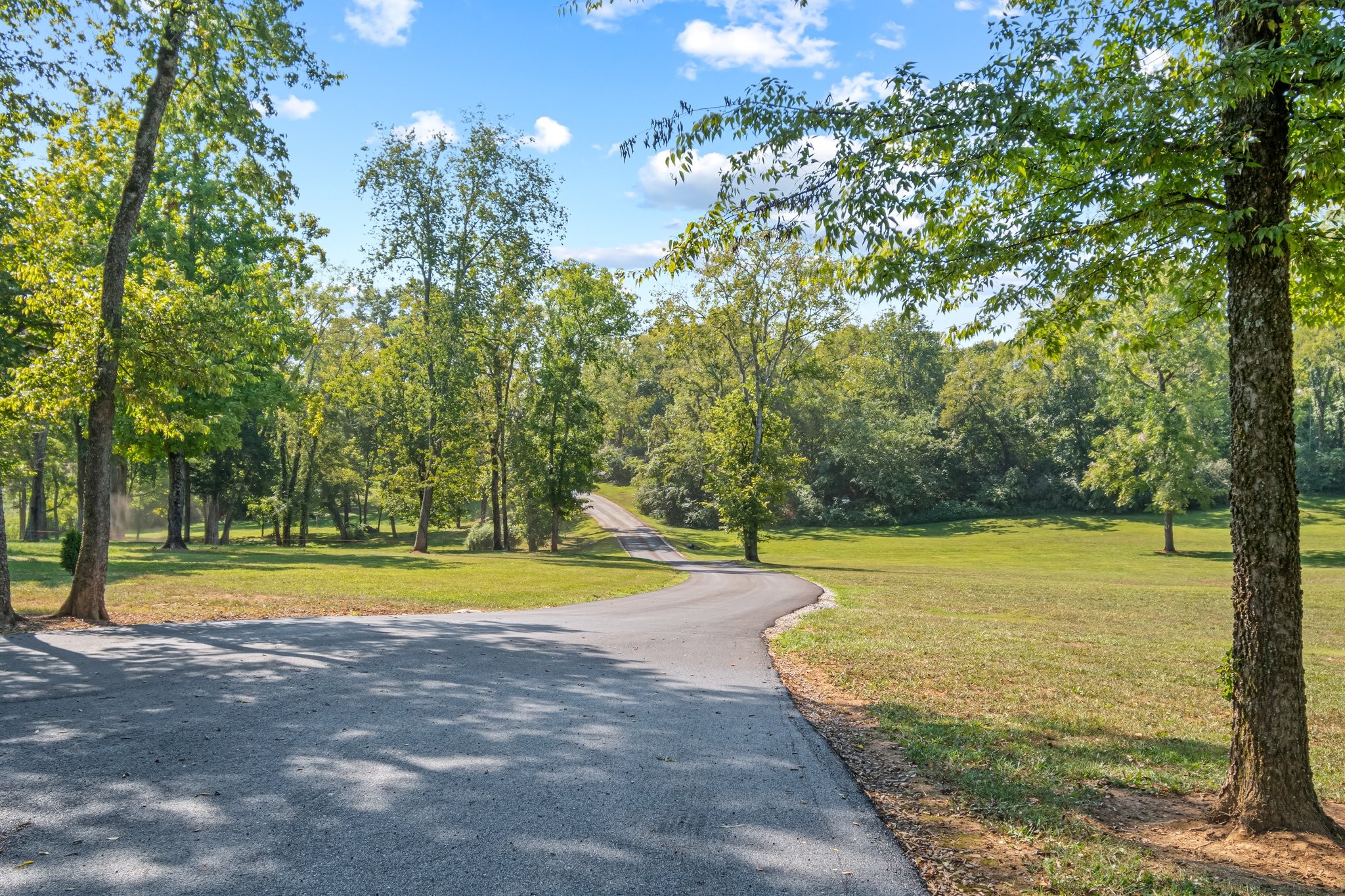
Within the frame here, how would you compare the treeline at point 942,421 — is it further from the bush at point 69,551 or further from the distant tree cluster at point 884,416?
the bush at point 69,551

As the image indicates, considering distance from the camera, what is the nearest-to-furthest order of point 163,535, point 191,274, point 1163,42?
1. point 1163,42
2. point 191,274
3. point 163,535

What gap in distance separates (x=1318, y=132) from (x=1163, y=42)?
163 cm

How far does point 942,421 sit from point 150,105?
6226cm

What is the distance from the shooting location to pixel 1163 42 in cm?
579

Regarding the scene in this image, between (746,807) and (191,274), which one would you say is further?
(191,274)

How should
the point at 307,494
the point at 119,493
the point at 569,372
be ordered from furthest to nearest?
the point at 307,494 → the point at 569,372 → the point at 119,493

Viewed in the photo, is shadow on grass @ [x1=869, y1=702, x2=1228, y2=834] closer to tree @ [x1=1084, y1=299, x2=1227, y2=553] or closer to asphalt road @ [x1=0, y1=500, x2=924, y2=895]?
asphalt road @ [x1=0, y1=500, x2=924, y2=895]

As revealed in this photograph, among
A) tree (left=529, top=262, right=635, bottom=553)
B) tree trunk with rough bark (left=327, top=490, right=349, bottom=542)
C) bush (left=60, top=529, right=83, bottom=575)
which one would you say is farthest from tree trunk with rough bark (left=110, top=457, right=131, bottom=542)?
tree (left=529, top=262, right=635, bottom=553)

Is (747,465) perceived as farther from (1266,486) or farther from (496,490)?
(1266,486)

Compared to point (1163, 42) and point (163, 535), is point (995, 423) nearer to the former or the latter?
point (1163, 42)

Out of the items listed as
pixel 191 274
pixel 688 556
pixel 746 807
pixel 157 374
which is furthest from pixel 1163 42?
pixel 688 556

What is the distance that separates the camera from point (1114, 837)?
4.56m

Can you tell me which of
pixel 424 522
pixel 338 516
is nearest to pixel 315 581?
pixel 424 522

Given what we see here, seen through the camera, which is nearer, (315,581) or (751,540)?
(315,581)
